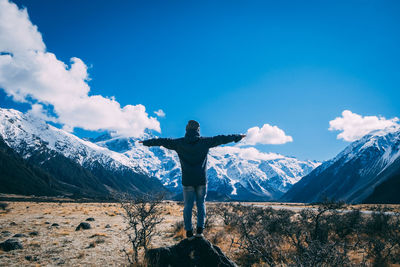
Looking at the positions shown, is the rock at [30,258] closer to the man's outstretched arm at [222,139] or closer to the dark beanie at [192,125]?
the dark beanie at [192,125]

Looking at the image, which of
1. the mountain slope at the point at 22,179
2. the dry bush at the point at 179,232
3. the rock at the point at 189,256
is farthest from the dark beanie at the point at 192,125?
the mountain slope at the point at 22,179

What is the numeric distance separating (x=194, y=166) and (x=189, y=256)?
2.35 metres

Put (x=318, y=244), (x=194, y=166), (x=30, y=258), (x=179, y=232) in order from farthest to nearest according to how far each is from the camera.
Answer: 1. (x=179, y=232)
2. (x=30, y=258)
3. (x=194, y=166)
4. (x=318, y=244)

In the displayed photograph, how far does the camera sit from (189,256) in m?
5.94

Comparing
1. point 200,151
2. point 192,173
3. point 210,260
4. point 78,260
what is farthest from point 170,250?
point 78,260

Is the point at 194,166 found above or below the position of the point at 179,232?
above

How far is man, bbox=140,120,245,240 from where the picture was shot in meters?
6.35

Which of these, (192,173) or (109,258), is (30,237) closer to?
(109,258)

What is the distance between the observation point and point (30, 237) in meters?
12.1

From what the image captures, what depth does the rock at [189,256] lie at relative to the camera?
19.0 ft

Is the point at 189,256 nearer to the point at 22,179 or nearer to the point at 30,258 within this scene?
the point at 30,258

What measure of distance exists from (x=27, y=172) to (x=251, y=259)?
20116 centimetres

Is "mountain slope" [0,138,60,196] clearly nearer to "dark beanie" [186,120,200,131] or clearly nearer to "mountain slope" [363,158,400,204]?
"dark beanie" [186,120,200,131]

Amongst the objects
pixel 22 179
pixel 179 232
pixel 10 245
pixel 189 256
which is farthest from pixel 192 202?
pixel 22 179
